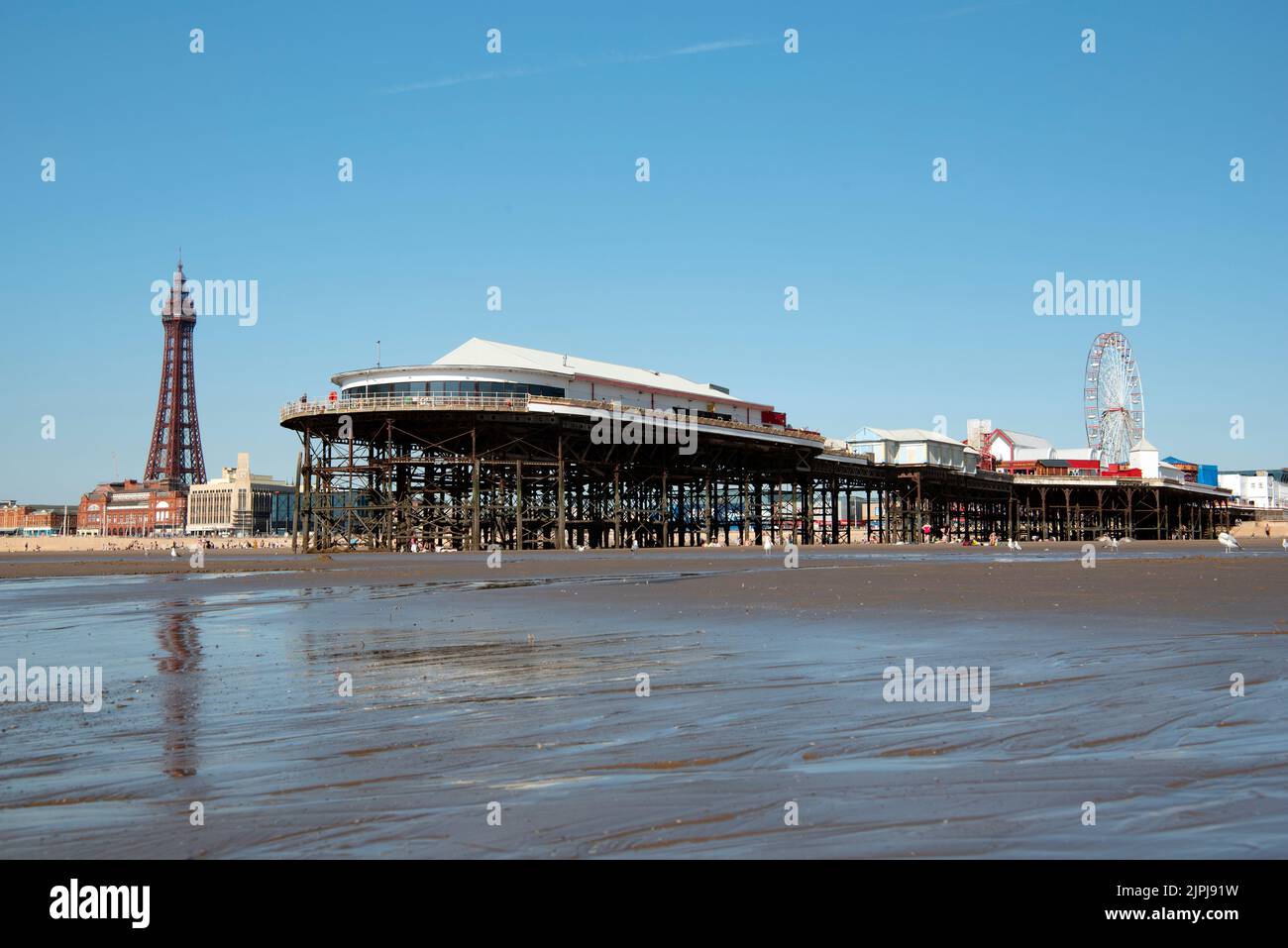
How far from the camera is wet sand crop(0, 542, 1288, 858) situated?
538 centimetres

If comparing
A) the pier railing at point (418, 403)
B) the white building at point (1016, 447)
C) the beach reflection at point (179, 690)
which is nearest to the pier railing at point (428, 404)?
the pier railing at point (418, 403)

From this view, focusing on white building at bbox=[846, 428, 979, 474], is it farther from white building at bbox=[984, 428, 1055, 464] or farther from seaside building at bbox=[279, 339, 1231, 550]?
white building at bbox=[984, 428, 1055, 464]

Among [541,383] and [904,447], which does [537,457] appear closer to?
[541,383]

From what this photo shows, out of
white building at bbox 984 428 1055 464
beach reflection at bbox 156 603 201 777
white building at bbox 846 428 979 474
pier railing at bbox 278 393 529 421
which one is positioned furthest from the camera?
white building at bbox 984 428 1055 464

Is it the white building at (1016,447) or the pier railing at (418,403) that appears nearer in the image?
the pier railing at (418,403)

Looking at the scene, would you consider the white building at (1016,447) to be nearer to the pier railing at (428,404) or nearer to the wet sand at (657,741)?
the pier railing at (428,404)

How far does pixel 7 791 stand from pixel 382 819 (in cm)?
252

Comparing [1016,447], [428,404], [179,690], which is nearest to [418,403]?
[428,404]

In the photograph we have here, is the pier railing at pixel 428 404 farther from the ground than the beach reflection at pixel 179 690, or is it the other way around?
the pier railing at pixel 428 404

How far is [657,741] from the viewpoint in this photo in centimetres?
766

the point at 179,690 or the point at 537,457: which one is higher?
the point at 537,457

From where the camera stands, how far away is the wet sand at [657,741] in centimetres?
538

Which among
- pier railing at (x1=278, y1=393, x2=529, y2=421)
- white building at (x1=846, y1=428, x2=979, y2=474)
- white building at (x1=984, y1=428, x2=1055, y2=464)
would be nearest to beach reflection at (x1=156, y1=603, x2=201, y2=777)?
pier railing at (x1=278, y1=393, x2=529, y2=421)

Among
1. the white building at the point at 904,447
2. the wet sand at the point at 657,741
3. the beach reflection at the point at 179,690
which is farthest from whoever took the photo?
the white building at the point at 904,447
